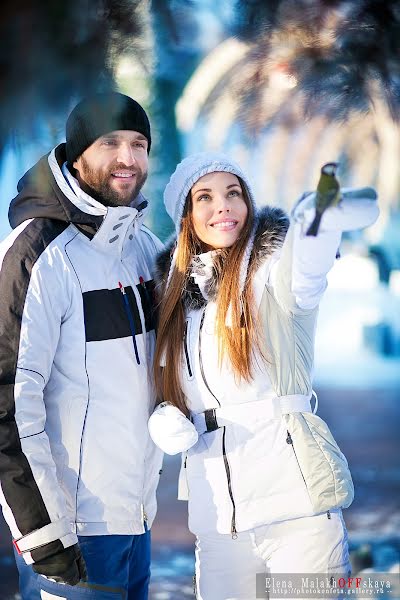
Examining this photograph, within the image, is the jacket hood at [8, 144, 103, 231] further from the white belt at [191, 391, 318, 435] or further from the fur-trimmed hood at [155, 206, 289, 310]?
the white belt at [191, 391, 318, 435]

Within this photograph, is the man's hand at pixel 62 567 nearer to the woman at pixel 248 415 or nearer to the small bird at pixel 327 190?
the woman at pixel 248 415

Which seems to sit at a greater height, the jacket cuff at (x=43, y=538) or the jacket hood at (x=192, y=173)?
the jacket hood at (x=192, y=173)

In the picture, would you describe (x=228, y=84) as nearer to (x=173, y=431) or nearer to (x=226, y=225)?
(x=226, y=225)

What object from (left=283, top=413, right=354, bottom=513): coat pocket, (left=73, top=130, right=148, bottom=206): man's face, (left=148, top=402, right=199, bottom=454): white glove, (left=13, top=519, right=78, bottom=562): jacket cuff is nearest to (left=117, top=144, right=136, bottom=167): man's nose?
(left=73, top=130, right=148, bottom=206): man's face

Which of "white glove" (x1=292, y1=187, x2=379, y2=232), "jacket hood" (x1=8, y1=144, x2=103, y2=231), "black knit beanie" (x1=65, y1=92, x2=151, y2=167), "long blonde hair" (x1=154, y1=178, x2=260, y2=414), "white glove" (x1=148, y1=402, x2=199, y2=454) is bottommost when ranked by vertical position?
"white glove" (x1=148, y1=402, x2=199, y2=454)

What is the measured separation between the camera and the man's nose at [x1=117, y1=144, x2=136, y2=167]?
182 cm

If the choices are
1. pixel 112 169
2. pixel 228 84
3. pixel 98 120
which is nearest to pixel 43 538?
pixel 112 169

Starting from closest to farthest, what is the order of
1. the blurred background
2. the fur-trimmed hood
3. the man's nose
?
the blurred background → the fur-trimmed hood → the man's nose

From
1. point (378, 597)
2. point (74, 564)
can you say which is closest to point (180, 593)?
point (378, 597)

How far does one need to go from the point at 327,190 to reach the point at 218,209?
0.50 metres

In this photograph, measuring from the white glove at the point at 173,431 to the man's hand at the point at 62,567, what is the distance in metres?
0.29

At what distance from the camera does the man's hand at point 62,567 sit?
63.6 inches

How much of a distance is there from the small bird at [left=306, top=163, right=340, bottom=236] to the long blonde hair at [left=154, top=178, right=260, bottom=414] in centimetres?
40

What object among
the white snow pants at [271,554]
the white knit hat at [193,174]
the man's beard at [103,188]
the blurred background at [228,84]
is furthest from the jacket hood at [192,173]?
the white snow pants at [271,554]
